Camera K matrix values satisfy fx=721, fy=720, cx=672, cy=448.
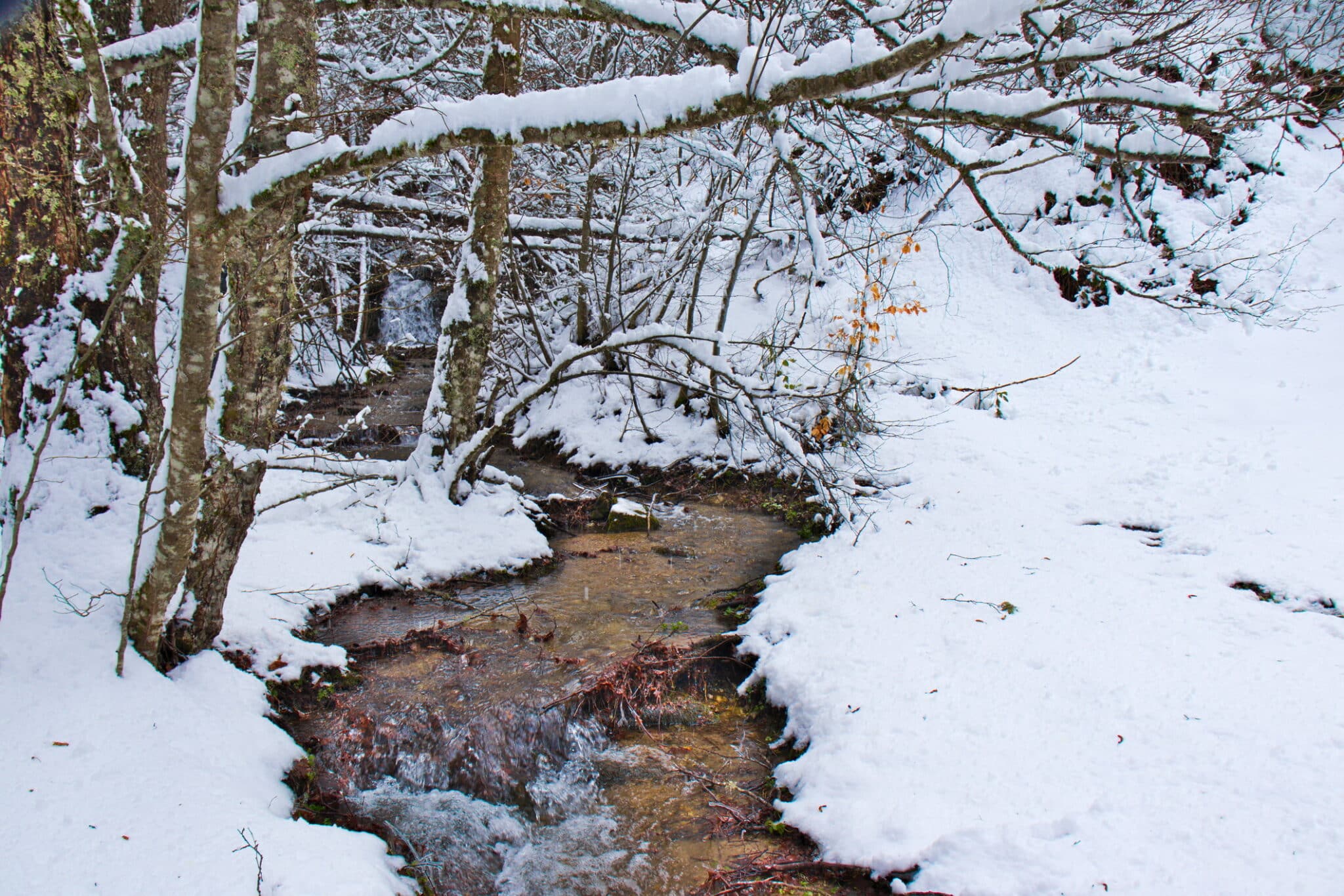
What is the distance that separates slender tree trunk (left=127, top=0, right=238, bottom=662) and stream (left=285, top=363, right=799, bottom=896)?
1115 mm

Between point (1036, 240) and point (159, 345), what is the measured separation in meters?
13.4

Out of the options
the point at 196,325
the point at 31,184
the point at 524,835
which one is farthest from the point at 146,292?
the point at 524,835

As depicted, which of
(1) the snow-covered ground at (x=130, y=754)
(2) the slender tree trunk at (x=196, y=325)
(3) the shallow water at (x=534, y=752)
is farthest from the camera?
(3) the shallow water at (x=534, y=752)

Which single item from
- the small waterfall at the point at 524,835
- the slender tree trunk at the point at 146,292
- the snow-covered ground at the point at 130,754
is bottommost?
the small waterfall at the point at 524,835

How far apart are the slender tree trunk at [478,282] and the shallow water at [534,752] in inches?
67.8

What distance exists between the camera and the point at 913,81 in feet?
10.7

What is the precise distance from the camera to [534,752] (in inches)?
154

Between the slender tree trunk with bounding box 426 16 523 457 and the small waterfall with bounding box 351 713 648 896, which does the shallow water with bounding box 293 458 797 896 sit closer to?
the small waterfall with bounding box 351 713 648 896

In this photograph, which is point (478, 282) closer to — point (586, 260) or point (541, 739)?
point (586, 260)

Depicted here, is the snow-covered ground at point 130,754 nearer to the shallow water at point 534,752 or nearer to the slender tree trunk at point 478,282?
the shallow water at point 534,752

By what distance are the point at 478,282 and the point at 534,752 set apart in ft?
13.2

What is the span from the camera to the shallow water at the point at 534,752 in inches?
128

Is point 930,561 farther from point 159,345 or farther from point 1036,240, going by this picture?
point 1036,240

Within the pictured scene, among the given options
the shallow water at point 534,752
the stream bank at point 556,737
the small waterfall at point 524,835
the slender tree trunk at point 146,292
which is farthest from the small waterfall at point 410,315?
the small waterfall at point 524,835
